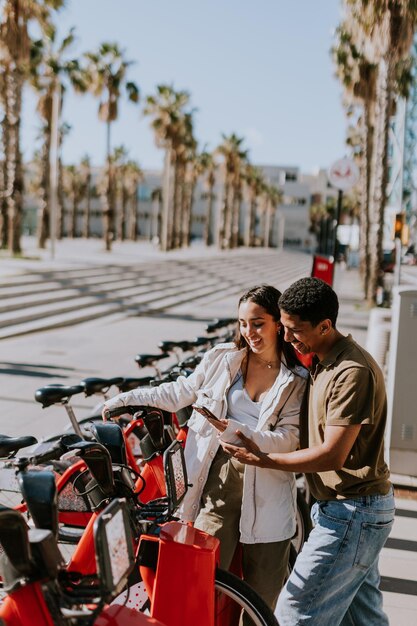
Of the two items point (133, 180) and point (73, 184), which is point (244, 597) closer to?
point (133, 180)

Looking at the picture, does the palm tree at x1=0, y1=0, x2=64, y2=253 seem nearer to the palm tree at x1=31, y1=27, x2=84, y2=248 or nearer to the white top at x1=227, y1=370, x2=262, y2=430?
the palm tree at x1=31, y1=27, x2=84, y2=248

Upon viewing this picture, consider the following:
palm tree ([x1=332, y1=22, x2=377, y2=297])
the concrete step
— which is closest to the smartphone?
the concrete step

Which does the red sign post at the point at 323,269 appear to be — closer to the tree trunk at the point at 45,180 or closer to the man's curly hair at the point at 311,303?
the man's curly hair at the point at 311,303

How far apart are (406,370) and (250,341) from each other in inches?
146

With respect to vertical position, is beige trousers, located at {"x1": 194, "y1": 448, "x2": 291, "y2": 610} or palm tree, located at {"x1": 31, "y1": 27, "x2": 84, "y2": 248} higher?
palm tree, located at {"x1": 31, "y1": 27, "x2": 84, "y2": 248}

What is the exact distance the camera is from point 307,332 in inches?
110

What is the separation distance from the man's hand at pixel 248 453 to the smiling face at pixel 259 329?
508 mm

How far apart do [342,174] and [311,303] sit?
8627 millimetres

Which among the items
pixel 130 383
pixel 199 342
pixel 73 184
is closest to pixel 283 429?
pixel 130 383

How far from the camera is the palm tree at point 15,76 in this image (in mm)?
26344

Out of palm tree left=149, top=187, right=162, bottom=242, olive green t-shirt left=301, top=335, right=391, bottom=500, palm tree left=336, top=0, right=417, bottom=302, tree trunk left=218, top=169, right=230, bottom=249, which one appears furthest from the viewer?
palm tree left=149, top=187, right=162, bottom=242

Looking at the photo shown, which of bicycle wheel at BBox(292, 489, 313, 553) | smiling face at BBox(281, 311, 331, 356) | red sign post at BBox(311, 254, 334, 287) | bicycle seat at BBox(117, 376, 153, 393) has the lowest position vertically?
bicycle wheel at BBox(292, 489, 313, 553)

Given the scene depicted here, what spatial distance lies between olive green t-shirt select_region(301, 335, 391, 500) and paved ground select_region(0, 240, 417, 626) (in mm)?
1844

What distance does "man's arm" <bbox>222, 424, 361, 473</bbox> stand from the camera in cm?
263
